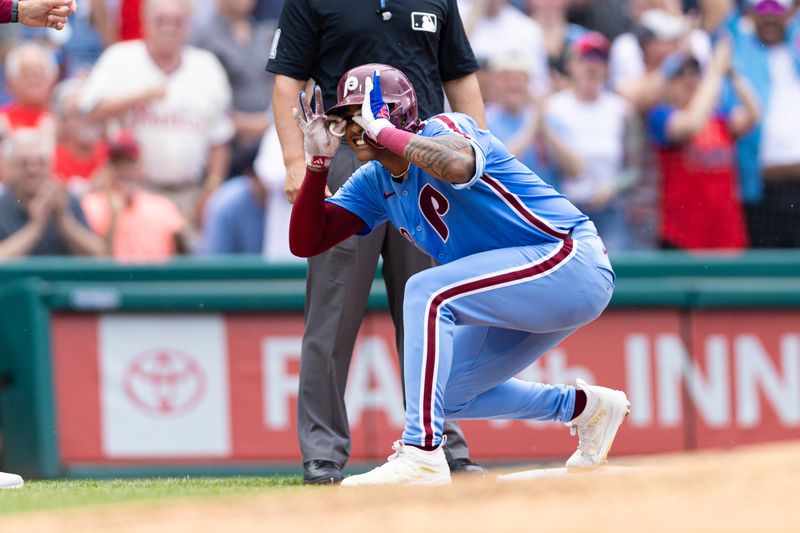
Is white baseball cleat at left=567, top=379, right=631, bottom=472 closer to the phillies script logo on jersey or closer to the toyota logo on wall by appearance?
the phillies script logo on jersey

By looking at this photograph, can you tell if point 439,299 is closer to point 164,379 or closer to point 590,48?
point 164,379

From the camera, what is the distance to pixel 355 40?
557 cm

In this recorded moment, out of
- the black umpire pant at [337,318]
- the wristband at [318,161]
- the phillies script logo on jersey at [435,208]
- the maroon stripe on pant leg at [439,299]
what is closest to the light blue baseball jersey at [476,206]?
the phillies script logo on jersey at [435,208]

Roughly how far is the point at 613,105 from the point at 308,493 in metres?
5.40

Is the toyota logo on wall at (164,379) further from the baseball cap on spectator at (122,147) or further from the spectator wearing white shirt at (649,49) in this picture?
the spectator wearing white shirt at (649,49)

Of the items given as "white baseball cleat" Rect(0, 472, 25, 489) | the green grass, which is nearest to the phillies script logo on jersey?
the green grass

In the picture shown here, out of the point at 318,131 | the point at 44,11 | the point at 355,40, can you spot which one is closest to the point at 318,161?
the point at 318,131

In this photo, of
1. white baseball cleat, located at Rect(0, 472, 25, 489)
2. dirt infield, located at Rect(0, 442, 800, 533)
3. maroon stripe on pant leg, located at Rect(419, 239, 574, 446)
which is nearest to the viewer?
dirt infield, located at Rect(0, 442, 800, 533)

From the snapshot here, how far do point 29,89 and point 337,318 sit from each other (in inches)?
184

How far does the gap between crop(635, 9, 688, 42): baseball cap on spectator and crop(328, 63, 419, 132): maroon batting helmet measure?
16.0 ft

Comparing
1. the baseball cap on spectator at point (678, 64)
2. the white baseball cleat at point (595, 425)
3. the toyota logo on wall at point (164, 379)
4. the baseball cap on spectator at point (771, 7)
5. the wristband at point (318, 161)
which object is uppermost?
the baseball cap on spectator at point (771, 7)

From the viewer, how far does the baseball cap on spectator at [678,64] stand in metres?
9.32

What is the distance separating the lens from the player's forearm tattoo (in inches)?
185

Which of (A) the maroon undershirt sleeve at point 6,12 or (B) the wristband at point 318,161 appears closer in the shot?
(B) the wristband at point 318,161
